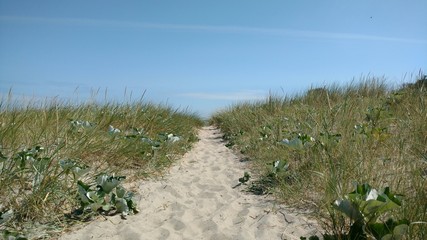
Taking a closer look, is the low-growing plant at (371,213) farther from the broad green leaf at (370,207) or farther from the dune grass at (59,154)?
the dune grass at (59,154)

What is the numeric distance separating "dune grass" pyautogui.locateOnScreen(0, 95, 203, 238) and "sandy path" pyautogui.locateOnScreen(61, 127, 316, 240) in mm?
308

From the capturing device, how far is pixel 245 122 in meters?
8.57

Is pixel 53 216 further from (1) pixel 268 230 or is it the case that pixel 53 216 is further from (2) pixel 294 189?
(2) pixel 294 189

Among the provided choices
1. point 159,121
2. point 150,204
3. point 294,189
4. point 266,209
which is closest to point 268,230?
point 266,209

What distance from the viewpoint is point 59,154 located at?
3.37m

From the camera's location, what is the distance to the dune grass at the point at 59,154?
247 cm

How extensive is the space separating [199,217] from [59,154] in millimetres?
1557

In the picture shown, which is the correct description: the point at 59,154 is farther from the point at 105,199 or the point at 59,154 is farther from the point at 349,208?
the point at 349,208

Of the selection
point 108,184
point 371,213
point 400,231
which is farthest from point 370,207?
point 108,184

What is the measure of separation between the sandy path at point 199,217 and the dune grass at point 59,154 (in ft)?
1.01

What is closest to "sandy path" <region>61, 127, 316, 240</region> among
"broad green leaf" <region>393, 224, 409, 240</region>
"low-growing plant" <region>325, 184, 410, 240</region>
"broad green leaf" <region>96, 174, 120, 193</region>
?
"broad green leaf" <region>96, 174, 120, 193</region>

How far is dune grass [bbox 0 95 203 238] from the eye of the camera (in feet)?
8.10

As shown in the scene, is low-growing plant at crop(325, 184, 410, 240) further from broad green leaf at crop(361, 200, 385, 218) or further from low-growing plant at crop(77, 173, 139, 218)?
low-growing plant at crop(77, 173, 139, 218)

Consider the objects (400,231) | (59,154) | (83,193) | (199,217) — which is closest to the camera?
(400,231)
